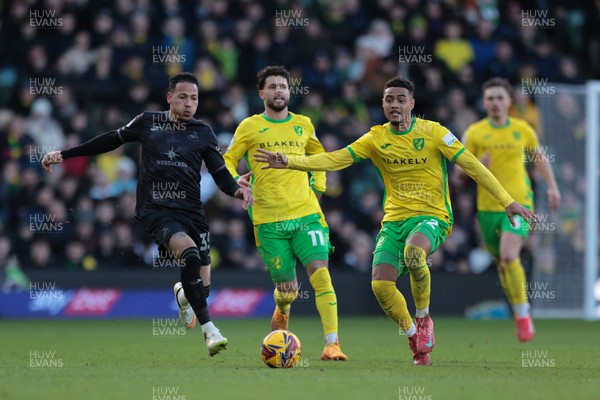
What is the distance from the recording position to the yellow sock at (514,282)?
13.2 meters

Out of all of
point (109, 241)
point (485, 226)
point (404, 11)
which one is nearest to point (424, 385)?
point (485, 226)

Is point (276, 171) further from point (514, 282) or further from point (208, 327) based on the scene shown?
point (514, 282)

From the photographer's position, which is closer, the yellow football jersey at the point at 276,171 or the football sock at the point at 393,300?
the football sock at the point at 393,300

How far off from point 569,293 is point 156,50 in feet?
25.4

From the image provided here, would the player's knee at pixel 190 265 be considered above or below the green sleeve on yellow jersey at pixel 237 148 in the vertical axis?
below

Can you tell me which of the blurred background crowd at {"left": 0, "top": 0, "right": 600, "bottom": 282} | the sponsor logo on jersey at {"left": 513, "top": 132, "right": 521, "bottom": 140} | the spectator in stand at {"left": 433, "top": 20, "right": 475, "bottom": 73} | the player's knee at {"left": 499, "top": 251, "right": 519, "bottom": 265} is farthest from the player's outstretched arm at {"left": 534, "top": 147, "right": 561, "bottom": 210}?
the spectator in stand at {"left": 433, "top": 20, "right": 475, "bottom": 73}

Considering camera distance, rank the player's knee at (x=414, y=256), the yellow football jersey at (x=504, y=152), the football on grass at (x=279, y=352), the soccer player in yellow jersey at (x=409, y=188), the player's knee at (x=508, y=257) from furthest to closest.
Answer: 1. the yellow football jersey at (x=504, y=152)
2. the player's knee at (x=508, y=257)
3. the soccer player in yellow jersey at (x=409, y=188)
4. the player's knee at (x=414, y=256)
5. the football on grass at (x=279, y=352)

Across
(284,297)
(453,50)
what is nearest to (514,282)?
(284,297)

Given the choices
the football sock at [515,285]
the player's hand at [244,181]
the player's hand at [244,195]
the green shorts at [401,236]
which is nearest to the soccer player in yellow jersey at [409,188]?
the green shorts at [401,236]

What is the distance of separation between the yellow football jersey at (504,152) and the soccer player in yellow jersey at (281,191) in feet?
9.41

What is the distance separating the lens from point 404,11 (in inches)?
845

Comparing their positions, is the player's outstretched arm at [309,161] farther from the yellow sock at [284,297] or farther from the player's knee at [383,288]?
the yellow sock at [284,297]

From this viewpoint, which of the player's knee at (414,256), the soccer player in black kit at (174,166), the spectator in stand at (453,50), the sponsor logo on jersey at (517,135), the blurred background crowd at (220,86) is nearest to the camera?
the player's knee at (414,256)

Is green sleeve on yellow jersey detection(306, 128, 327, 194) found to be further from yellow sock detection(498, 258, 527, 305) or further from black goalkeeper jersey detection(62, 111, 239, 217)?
yellow sock detection(498, 258, 527, 305)
